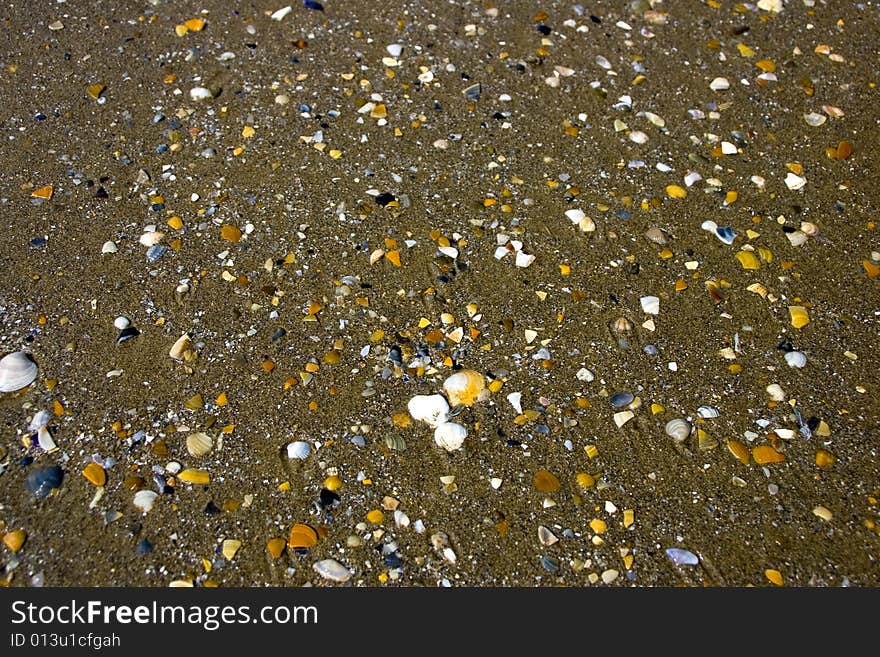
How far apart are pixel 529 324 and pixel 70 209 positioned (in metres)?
1.90

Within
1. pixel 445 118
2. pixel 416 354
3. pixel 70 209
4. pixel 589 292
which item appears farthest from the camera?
pixel 445 118

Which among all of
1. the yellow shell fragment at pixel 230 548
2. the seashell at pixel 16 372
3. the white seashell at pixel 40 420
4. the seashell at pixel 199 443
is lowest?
the yellow shell fragment at pixel 230 548

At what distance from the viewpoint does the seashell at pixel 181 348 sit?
2771mm

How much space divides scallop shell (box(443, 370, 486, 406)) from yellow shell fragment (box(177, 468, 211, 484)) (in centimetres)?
81

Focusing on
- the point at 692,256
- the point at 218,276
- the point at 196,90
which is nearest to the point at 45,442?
the point at 218,276

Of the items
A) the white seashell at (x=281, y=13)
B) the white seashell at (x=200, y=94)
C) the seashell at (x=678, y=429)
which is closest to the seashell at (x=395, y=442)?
the seashell at (x=678, y=429)

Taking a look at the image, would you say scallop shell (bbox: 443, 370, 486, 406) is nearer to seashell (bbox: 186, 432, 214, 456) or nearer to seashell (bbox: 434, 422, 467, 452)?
seashell (bbox: 434, 422, 467, 452)

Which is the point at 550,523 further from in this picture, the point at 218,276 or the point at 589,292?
the point at 218,276

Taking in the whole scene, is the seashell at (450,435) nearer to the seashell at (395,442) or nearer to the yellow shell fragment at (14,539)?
the seashell at (395,442)

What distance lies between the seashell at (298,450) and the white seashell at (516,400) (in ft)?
2.23

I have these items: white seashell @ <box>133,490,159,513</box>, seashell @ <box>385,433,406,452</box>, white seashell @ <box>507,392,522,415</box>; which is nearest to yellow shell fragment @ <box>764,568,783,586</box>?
white seashell @ <box>507,392,522,415</box>

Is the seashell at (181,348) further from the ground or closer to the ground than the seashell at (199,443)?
further from the ground

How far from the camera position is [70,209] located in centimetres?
322

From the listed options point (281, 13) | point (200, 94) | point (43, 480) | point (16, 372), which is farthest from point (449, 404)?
point (281, 13)
